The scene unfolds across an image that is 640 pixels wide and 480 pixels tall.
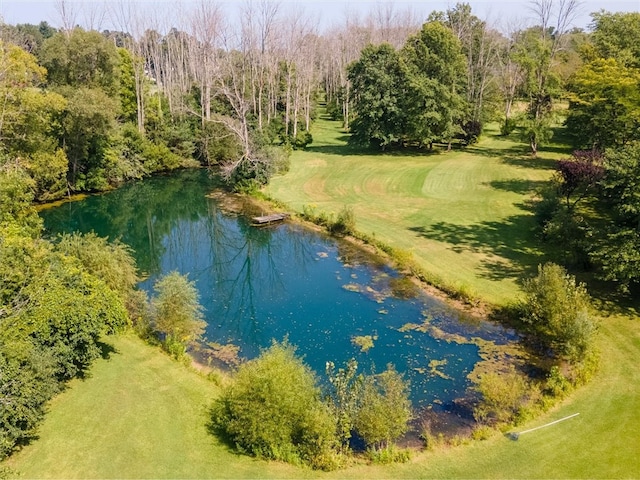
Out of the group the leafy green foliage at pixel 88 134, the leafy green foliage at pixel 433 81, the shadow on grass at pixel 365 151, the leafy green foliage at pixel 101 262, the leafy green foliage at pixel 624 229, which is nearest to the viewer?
the leafy green foliage at pixel 624 229

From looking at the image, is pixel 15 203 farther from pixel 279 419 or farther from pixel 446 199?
pixel 446 199

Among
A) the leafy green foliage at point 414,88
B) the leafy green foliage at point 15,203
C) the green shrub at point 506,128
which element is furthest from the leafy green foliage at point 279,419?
the green shrub at point 506,128

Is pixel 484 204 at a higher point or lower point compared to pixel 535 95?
lower

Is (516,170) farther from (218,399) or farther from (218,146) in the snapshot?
(218,399)

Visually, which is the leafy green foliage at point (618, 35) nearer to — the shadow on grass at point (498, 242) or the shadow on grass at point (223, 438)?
the shadow on grass at point (498, 242)

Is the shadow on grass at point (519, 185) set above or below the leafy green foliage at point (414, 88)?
below

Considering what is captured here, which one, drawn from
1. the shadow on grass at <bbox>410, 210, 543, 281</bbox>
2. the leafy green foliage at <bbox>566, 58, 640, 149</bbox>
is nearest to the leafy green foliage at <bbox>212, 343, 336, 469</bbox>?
the shadow on grass at <bbox>410, 210, 543, 281</bbox>

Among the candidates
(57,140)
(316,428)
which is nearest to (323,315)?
(316,428)

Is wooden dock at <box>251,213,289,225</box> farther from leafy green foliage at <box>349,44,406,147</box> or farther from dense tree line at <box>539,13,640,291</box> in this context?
leafy green foliage at <box>349,44,406,147</box>
